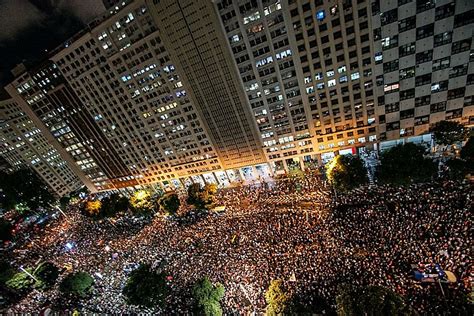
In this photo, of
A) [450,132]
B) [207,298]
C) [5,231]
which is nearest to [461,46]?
[450,132]

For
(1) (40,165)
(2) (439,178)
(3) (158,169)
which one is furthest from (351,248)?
(1) (40,165)

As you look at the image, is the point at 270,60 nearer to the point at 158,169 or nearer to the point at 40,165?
the point at 158,169

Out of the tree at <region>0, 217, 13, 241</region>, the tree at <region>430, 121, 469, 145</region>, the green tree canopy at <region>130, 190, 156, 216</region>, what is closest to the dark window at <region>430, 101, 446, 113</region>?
the tree at <region>430, 121, 469, 145</region>

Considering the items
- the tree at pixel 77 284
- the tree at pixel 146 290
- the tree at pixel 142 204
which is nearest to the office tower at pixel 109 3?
the tree at pixel 142 204

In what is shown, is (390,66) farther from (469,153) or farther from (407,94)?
(469,153)

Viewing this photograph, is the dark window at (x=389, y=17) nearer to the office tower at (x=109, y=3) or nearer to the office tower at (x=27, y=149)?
the office tower at (x=109, y=3)

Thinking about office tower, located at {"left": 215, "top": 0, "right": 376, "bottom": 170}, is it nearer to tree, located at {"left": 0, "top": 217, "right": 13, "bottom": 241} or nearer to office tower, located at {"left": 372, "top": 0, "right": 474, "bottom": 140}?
office tower, located at {"left": 372, "top": 0, "right": 474, "bottom": 140}
